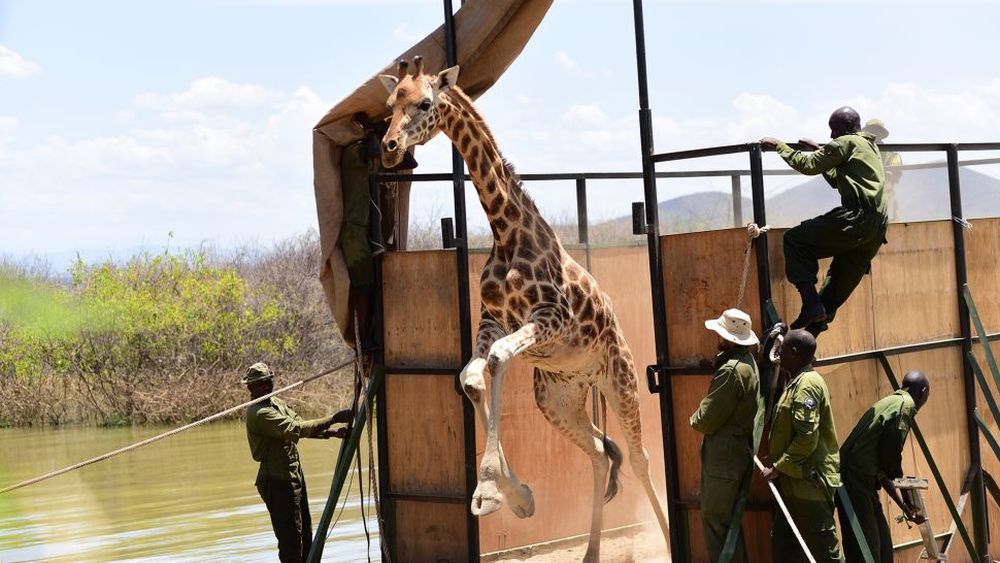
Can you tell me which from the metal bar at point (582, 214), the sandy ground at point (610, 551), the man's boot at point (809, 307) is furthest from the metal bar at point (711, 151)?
the sandy ground at point (610, 551)

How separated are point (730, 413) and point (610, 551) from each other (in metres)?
3.10

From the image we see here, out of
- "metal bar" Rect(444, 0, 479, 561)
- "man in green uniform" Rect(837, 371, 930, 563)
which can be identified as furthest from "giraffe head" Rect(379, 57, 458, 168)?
"man in green uniform" Rect(837, 371, 930, 563)

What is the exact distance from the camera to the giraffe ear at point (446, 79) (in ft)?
26.4

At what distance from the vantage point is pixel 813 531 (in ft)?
23.2

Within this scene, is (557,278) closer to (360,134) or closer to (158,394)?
(360,134)

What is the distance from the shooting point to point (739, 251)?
7.57 metres

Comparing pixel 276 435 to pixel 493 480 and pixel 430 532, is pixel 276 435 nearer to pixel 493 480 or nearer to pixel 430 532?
pixel 430 532

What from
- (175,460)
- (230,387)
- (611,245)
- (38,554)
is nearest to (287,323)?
(230,387)

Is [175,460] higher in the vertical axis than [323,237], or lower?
lower

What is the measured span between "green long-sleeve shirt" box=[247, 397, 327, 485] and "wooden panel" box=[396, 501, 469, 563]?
81cm

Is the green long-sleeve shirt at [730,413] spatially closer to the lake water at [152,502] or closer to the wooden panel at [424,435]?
the wooden panel at [424,435]

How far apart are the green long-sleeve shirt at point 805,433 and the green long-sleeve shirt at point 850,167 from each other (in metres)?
1.07

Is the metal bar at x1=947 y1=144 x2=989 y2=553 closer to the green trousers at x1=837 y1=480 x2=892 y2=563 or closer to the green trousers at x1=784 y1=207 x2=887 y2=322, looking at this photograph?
the green trousers at x1=784 y1=207 x2=887 y2=322

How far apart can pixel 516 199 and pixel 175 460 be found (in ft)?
43.4
